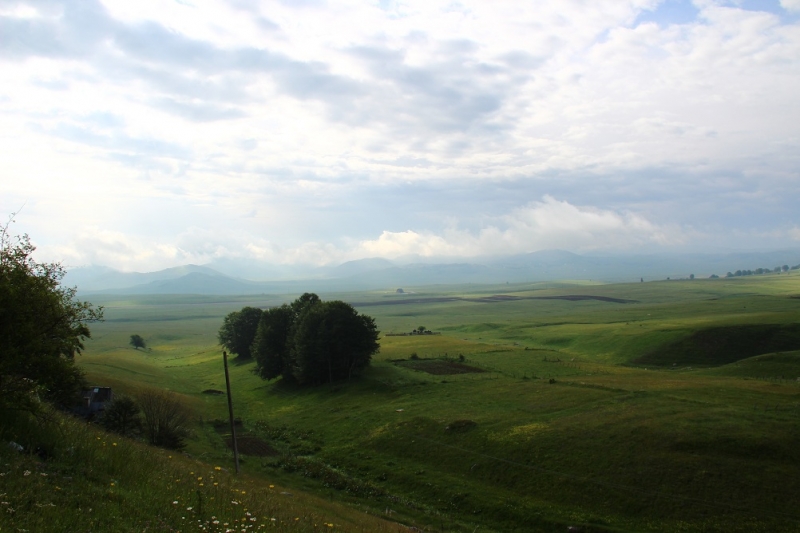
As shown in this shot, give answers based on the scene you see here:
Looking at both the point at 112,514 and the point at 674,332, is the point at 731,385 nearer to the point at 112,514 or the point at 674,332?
the point at 674,332

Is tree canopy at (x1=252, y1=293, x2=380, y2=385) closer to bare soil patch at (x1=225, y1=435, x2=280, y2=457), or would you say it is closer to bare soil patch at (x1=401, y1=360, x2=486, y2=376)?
bare soil patch at (x1=401, y1=360, x2=486, y2=376)

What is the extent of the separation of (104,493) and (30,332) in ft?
31.1

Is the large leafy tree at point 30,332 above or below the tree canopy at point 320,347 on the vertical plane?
above

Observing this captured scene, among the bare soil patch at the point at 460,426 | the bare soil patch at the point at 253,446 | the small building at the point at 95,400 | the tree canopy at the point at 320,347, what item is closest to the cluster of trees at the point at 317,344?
the tree canopy at the point at 320,347

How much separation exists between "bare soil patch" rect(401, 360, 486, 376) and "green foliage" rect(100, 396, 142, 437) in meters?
46.0

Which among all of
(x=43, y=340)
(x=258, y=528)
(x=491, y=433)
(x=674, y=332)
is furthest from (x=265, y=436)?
(x=674, y=332)

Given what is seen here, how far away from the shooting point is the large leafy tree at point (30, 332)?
20.3 meters

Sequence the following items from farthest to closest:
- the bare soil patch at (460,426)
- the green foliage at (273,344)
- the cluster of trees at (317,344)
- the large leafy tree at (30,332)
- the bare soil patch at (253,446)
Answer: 1. the green foliage at (273,344)
2. the cluster of trees at (317,344)
3. the bare soil patch at (253,446)
4. the bare soil patch at (460,426)
5. the large leafy tree at (30,332)

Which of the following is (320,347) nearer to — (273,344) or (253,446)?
(273,344)

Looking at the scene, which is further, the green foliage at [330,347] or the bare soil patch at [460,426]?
the green foliage at [330,347]

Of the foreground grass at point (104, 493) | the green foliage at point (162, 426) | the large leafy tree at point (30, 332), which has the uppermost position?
the large leafy tree at point (30, 332)

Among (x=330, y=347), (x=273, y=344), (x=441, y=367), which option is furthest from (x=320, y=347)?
(x=441, y=367)

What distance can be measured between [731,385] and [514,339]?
76.0 meters

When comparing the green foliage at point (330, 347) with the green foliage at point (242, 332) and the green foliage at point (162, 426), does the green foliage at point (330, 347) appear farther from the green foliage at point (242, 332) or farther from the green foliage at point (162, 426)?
the green foliage at point (242, 332)
